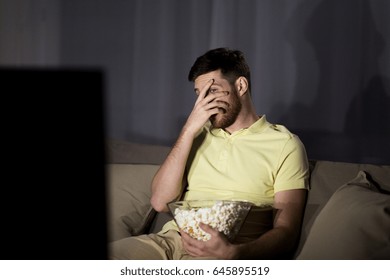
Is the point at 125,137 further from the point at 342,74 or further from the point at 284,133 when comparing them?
the point at 342,74

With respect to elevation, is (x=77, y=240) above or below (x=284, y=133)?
below

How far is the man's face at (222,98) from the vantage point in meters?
1.73

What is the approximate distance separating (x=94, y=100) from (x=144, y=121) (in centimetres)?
17

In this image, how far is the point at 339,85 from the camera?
1.88 m

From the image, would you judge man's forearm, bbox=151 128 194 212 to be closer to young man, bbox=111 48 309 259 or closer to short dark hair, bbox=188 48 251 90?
young man, bbox=111 48 309 259

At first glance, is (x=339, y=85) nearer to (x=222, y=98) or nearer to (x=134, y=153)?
(x=222, y=98)

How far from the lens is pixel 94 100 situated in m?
1.88

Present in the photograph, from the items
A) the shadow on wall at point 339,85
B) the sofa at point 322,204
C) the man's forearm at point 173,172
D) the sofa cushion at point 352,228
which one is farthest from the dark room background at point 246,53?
the sofa cushion at point 352,228

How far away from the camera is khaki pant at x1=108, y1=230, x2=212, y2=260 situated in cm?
162

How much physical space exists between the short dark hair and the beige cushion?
326 millimetres

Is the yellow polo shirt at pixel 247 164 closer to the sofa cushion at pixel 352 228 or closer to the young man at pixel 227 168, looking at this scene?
the young man at pixel 227 168
